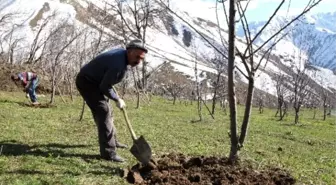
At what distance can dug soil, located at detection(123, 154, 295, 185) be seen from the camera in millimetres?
7945

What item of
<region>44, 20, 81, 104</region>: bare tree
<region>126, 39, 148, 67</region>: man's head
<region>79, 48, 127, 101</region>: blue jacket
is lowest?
<region>79, 48, 127, 101</region>: blue jacket

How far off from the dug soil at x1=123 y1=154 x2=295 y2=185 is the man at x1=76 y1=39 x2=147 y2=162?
3.93ft

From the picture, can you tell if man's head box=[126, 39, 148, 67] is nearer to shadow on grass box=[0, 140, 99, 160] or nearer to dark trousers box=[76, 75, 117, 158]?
dark trousers box=[76, 75, 117, 158]

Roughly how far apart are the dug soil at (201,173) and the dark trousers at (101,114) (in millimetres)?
1125

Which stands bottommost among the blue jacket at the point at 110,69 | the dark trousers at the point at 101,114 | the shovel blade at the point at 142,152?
the shovel blade at the point at 142,152

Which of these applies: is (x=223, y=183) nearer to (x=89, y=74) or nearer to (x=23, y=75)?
(x=89, y=74)

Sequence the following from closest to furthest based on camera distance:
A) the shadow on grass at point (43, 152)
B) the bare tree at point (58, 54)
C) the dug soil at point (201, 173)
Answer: the dug soil at point (201, 173), the shadow on grass at point (43, 152), the bare tree at point (58, 54)

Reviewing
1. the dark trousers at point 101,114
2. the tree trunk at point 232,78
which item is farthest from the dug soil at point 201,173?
the dark trousers at point 101,114

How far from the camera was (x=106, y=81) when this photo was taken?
8852mm

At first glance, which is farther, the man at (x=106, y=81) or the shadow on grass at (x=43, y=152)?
the man at (x=106, y=81)

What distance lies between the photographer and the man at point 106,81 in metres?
8.82

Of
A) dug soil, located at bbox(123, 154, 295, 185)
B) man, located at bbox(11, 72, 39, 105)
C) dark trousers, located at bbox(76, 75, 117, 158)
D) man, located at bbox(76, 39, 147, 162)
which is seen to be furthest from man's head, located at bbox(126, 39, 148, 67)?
man, located at bbox(11, 72, 39, 105)

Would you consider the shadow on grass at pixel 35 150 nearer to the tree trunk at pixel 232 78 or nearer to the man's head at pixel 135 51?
the man's head at pixel 135 51

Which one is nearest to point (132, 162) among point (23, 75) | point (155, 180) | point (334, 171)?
point (155, 180)
